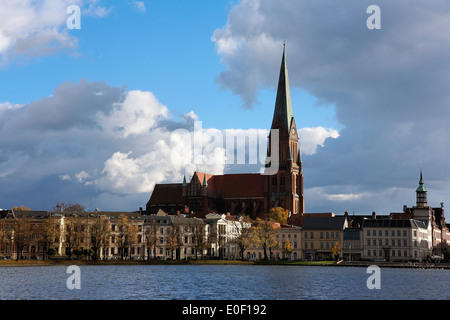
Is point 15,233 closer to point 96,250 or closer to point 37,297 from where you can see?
point 96,250

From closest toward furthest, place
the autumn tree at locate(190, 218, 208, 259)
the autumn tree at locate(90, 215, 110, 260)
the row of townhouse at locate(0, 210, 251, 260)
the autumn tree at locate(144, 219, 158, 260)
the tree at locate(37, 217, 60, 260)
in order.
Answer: the tree at locate(37, 217, 60, 260) → the autumn tree at locate(90, 215, 110, 260) → the row of townhouse at locate(0, 210, 251, 260) → the autumn tree at locate(144, 219, 158, 260) → the autumn tree at locate(190, 218, 208, 259)

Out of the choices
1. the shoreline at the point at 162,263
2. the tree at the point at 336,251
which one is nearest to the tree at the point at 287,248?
the tree at the point at 336,251

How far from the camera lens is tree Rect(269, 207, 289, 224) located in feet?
601

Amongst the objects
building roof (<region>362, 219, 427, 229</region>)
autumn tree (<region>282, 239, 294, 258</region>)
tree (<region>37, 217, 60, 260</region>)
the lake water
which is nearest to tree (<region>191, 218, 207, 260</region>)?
autumn tree (<region>282, 239, 294, 258</region>)

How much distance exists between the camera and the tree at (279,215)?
183m

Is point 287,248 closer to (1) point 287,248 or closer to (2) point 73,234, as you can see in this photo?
(1) point 287,248

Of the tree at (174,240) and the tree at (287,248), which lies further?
the tree at (287,248)

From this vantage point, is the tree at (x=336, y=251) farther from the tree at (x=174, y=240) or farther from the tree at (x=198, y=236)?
the tree at (x=174, y=240)

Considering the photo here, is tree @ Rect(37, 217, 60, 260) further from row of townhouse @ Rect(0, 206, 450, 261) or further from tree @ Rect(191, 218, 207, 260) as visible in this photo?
tree @ Rect(191, 218, 207, 260)

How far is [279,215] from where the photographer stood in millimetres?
183875

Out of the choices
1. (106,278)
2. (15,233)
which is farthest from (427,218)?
(106,278)

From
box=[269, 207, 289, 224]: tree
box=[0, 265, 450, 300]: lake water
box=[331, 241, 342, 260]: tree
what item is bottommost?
box=[0, 265, 450, 300]: lake water

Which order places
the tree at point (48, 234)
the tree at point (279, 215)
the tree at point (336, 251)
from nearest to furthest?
the tree at point (48, 234), the tree at point (336, 251), the tree at point (279, 215)

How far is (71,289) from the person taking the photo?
220 feet
